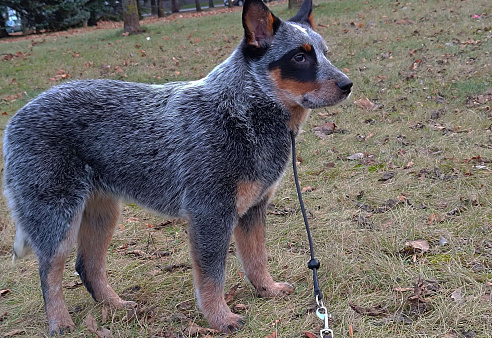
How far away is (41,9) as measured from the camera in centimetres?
2217

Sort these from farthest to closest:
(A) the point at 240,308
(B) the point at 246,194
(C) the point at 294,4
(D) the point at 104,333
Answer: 1. (C) the point at 294,4
2. (A) the point at 240,308
3. (D) the point at 104,333
4. (B) the point at 246,194

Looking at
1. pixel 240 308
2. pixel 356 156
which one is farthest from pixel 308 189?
pixel 240 308

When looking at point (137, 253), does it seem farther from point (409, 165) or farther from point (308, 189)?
point (409, 165)

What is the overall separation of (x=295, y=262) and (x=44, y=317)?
2124mm

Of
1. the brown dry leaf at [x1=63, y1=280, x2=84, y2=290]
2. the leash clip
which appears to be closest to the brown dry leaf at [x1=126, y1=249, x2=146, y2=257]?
the brown dry leaf at [x1=63, y1=280, x2=84, y2=290]

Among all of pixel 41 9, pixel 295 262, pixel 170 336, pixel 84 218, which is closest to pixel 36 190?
pixel 84 218

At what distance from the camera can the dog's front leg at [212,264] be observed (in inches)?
126

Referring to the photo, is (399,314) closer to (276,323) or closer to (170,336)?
(276,323)

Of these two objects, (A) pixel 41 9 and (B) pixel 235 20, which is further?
(A) pixel 41 9

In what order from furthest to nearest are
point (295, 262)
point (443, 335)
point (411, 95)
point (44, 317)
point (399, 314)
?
point (411, 95) < point (295, 262) < point (44, 317) < point (399, 314) < point (443, 335)

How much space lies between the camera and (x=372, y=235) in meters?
4.25

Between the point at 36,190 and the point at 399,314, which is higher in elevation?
the point at 36,190

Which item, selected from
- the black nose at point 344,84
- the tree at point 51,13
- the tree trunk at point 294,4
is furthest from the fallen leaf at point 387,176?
the tree at point 51,13

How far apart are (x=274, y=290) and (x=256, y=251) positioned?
35 cm
